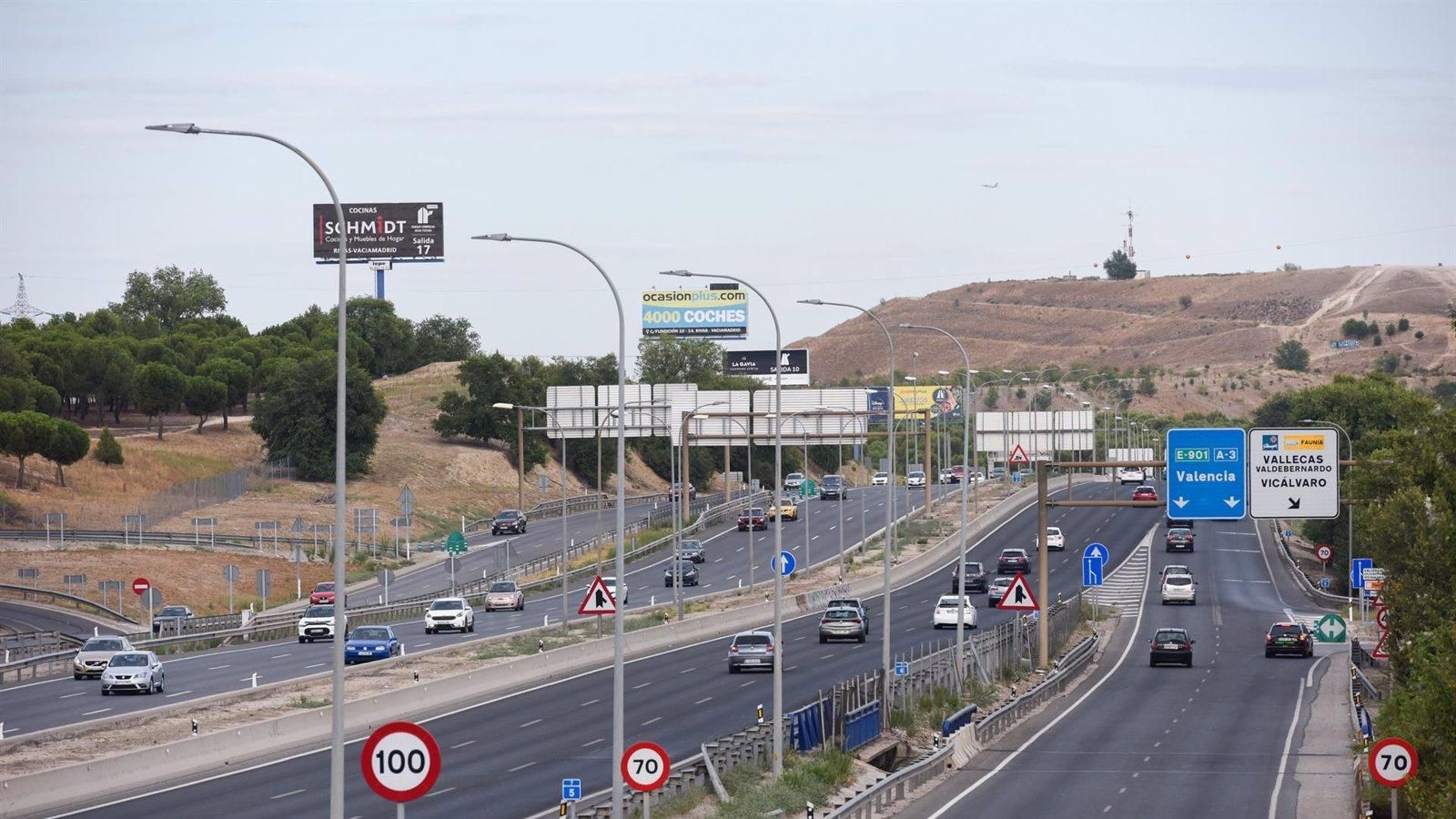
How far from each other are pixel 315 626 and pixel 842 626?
1981 centimetres

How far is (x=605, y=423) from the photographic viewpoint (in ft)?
336

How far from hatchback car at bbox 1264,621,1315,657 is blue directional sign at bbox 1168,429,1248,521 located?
20.3m

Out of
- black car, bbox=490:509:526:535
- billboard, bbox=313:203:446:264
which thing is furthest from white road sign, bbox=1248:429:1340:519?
billboard, bbox=313:203:446:264

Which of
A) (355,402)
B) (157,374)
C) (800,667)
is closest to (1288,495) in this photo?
(800,667)

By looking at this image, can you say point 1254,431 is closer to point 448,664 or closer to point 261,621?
point 448,664

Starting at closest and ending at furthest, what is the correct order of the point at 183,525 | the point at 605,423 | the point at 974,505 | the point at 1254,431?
the point at 1254,431, the point at 183,525, the point at 605,423, the point at 974,505

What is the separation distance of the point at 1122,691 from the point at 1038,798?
67.9 feet

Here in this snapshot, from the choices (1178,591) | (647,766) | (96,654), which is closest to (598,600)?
(647,766)

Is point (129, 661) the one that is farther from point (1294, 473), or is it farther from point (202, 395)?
point (202, 395)

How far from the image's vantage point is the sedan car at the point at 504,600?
7650cm

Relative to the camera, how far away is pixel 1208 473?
43.7 metres

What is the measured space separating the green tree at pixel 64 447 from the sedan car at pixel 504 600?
35711 millimetres

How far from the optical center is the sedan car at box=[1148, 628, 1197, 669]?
59.5m

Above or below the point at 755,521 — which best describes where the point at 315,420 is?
above
